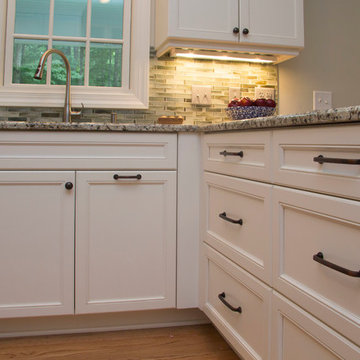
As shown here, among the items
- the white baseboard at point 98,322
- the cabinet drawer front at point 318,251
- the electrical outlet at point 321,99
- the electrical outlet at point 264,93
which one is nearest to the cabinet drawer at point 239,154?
the cabinet drawer front at point 318,251

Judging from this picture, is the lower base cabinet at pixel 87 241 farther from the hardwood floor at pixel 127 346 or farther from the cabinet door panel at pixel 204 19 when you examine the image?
the cabinet door panel at pixel 204 19

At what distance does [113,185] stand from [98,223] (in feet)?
0.53

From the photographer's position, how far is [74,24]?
2199 mm

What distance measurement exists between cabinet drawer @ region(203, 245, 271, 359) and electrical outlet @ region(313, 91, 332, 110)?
1.11 m

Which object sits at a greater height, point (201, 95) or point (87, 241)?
point (201, 95)

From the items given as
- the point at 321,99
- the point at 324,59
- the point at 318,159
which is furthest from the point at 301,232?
the point at 324,59

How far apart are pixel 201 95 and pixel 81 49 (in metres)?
0.68

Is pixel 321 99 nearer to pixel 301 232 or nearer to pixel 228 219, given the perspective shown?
pixel 228 219

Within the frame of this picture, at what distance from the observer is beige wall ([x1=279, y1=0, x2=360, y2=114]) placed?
7.38 feet

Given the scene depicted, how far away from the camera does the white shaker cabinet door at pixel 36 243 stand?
5.30ft

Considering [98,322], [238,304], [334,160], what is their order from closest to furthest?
[334,160]
[238,304]
[98,322]

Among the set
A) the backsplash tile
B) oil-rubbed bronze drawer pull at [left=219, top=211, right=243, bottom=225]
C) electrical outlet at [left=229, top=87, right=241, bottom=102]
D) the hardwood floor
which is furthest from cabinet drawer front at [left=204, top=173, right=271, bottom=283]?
electrical outlet at [left=229, top=87, right=241, bottom=102]

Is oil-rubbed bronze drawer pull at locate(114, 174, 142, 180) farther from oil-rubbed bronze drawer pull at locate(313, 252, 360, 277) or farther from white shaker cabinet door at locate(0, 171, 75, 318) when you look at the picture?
oil-rubbed bronze drawer pull at locate(313, 252, 360, 277)

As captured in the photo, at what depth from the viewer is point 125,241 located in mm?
1698
